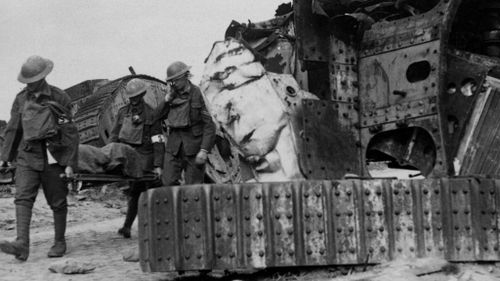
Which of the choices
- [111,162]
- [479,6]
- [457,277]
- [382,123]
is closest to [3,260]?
[111,162]

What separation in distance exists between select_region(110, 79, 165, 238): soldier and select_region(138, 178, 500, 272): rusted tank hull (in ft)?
10.3

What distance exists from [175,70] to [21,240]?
219 cm

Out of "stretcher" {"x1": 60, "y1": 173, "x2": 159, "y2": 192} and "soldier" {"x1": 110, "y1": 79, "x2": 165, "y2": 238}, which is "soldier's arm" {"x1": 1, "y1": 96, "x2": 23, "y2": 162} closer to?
"stretcher" {"x1": 60, "y1": 173, "x2": 159, "y2": 192}

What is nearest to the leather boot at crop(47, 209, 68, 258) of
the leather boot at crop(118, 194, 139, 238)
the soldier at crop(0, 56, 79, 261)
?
the soldier at crop(0, 56, 79, 261)

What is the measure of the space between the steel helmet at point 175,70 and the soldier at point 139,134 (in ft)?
3.43

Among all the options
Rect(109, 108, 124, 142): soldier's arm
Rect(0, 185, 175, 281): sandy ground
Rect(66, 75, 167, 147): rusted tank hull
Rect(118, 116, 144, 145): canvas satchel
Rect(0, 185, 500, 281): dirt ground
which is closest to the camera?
Rect(0, 185, 500, 281): dirt ground

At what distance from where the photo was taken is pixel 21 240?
7738 mm

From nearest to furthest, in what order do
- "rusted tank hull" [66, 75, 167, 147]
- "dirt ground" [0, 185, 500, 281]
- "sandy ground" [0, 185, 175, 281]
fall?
"dirt ground" [0, 185, 500, 281] → "sandy ground" [0, 185, 175, 281] → "rusted tank hull" [66, 75, 167, 147]

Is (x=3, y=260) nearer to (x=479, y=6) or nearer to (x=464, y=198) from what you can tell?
(x=464, y=198)

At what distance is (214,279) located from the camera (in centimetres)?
630

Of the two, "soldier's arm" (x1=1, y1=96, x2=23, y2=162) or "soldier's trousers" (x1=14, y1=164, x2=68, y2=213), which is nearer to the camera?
"soldier's trousers" (x1=14, y1=164, x2=68, y2=213)

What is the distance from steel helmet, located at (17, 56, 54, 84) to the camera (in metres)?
7.98

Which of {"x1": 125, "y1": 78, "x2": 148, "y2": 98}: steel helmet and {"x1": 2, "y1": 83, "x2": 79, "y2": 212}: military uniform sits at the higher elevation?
{"x1": 125, "y1": 78, "x2": 148, "y2": 98}: steel helmet

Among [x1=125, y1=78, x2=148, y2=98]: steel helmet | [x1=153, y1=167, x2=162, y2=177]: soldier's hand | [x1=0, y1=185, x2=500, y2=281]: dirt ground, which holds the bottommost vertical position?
[x1=0, y1=185, x2=500, y2=281]: dirt ground
